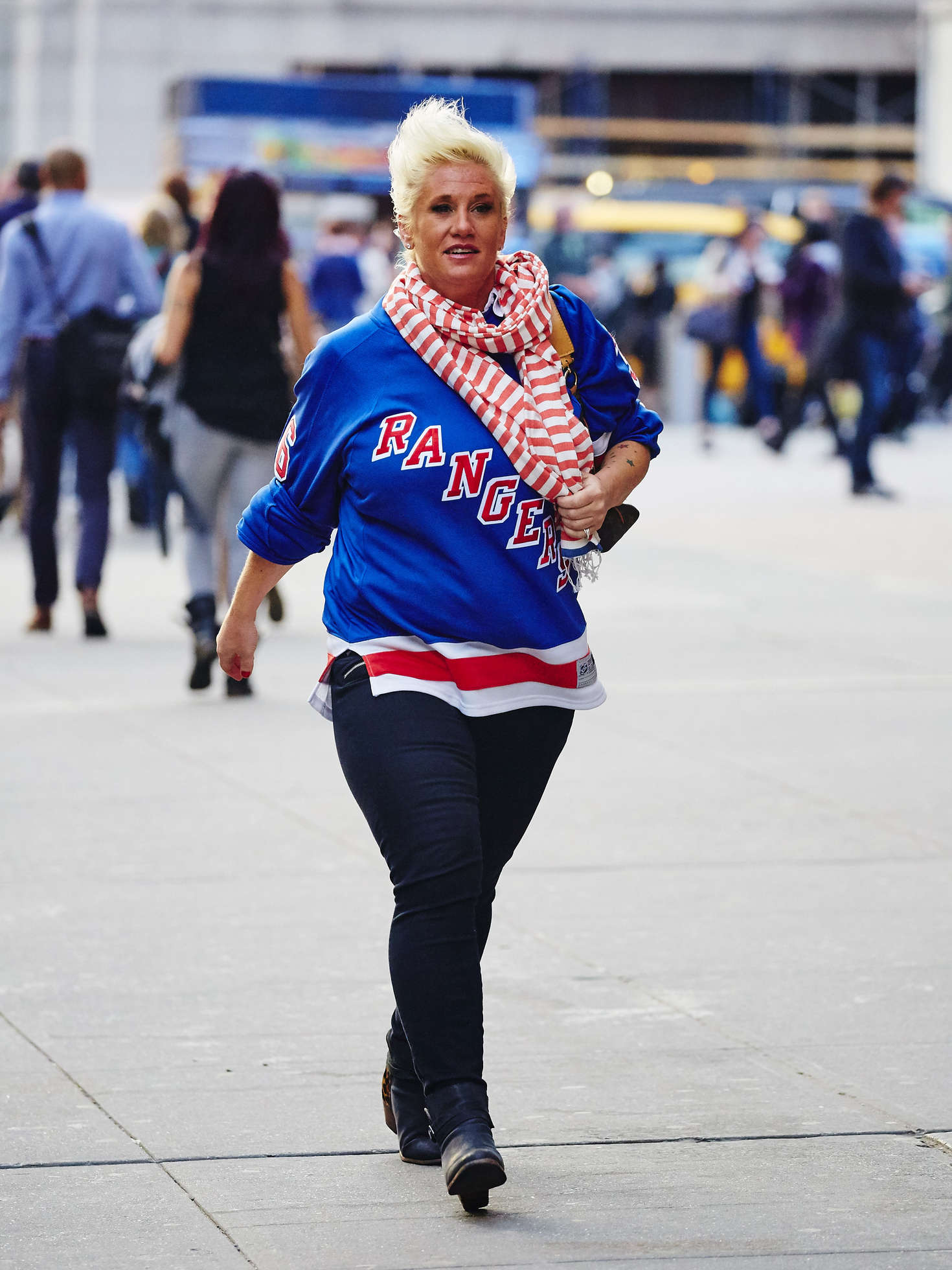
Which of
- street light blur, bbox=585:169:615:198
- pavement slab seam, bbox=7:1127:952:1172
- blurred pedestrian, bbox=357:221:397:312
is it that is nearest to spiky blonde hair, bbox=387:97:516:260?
pavement slab seam, bbox=7:1127:952:1172

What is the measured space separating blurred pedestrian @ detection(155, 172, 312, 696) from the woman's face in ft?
15.7

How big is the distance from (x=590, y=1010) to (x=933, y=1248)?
1363 millimetres

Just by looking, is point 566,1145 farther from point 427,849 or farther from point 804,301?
point 804,301

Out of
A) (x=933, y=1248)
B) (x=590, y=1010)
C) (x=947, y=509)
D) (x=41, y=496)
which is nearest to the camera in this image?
(x=933, y=1248)

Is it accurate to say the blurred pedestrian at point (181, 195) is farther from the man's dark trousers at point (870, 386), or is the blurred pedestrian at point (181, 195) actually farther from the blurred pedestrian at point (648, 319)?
the blurred pedestrian at point (648, 319)

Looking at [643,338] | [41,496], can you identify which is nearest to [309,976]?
[41,496]

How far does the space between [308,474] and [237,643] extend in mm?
336

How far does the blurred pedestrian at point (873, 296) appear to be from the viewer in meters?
15.2

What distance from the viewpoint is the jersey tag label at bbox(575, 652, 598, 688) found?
3.80m

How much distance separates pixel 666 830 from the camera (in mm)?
6332

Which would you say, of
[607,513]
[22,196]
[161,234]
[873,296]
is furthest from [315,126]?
[607,513]

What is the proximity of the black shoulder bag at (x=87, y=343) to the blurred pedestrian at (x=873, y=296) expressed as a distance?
665cm

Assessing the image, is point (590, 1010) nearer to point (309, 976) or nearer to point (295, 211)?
point (309, 976)

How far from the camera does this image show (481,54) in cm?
5269
